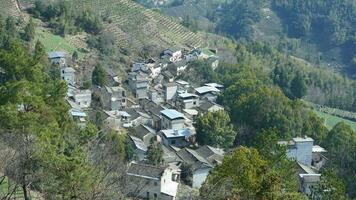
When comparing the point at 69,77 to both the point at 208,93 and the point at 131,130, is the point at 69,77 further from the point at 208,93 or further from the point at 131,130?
the point at 208,93

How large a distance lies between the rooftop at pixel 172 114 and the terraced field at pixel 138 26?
1354cm

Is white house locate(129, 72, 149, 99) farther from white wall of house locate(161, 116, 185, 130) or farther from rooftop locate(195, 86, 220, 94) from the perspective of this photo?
white wall of house locate(161, 116, 185, 130)

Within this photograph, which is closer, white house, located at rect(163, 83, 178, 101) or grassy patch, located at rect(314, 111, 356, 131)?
white house, located at rect(163, 83, 178, 101)

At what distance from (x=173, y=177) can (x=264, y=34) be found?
187 ft

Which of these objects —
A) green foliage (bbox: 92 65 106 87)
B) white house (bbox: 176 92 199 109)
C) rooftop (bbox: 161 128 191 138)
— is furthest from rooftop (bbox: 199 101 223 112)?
green foliage (bbox: 92 65 106 87)

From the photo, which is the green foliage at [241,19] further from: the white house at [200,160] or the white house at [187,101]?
the white house at [200,160]

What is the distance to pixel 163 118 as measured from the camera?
91.6ft

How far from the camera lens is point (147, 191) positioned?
A: 66.9 feet

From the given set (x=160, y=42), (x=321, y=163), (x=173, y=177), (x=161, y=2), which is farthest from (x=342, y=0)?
(x=173, y=177)

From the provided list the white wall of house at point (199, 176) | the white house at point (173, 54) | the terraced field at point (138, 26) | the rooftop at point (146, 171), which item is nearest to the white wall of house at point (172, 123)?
the white wall of house at point (199, 176)

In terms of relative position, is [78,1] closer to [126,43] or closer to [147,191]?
[126,43]

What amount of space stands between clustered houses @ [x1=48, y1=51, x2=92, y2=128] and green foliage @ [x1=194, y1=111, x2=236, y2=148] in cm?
540

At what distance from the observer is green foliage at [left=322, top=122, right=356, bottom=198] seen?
23.7 metres

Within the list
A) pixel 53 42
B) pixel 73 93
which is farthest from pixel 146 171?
pixel 53 42
